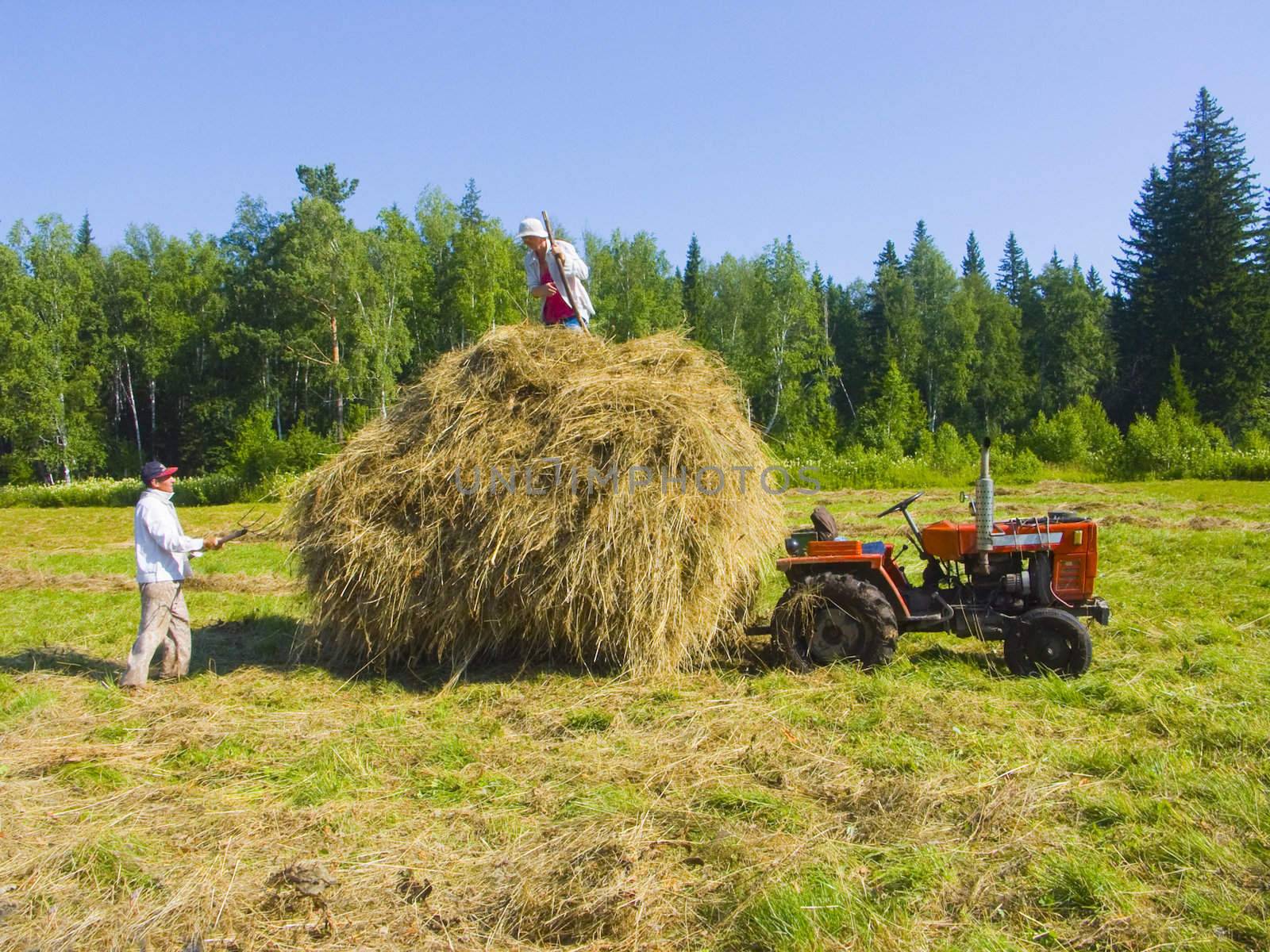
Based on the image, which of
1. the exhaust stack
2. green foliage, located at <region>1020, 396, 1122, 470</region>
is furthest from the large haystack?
green foliage, located at <region>1020, 396, 1122, 470</region>

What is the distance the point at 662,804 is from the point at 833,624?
261 cm

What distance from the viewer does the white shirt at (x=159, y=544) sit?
271 inches

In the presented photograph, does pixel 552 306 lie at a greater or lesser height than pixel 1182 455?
greater

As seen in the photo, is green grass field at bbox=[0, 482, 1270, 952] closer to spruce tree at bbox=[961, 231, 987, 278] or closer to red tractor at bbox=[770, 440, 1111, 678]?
red tractor at bbox=[770, 440, 1111, 678]

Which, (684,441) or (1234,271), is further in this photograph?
(1234,271)

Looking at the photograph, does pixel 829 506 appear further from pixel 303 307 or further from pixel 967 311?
pixel 967 311

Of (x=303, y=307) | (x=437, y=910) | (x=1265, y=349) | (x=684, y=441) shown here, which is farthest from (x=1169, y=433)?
(x=303, y=307)

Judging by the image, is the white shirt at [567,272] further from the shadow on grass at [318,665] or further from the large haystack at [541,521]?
the shadow on grass at [318,665]

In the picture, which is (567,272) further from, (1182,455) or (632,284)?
(632,284)

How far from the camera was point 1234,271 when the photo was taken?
143 feet

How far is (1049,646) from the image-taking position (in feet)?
19.9

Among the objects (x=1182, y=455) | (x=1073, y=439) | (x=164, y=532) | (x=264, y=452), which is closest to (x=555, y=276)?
(x=164, y=532)

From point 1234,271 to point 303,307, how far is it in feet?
140

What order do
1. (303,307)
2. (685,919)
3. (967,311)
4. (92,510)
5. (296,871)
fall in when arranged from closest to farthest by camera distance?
1. (685,919)
2. (296,871)
3. (92,510)
4. (303,307)
5. (967,311)
